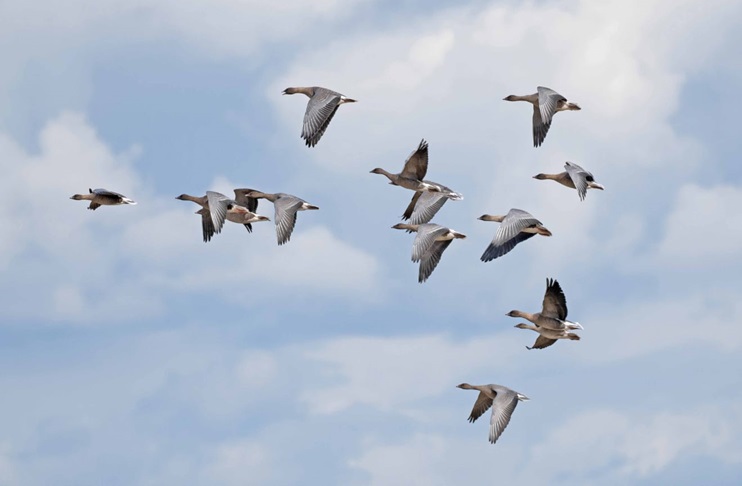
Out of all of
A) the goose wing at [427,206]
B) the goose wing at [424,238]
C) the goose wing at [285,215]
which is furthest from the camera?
the goose wing at [427,206]

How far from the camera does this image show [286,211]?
39469mm

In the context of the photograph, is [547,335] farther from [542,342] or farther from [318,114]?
[318,114]

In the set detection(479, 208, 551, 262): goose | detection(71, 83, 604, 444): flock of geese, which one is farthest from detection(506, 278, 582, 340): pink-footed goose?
detection(479, 208, 551, 262): goose

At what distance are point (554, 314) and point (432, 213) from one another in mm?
5744

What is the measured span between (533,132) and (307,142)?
28.4 feet

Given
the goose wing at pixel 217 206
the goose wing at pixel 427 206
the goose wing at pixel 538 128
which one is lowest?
the goose wing at pixel 217 206

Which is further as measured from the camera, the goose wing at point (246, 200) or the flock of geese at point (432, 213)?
the goose wing at point (246, 200)

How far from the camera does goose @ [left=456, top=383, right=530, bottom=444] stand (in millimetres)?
38750

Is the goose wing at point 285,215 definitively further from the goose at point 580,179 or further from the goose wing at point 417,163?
the goose at point 580,179

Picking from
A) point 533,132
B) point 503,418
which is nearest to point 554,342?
point 503,418

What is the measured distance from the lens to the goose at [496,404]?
38.8m

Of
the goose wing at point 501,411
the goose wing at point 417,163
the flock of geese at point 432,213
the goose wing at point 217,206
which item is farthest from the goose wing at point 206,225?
the goose wing at point 501,411

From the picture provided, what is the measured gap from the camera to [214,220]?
40281 millimetres

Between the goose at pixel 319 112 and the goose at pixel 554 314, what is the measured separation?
299 inches
